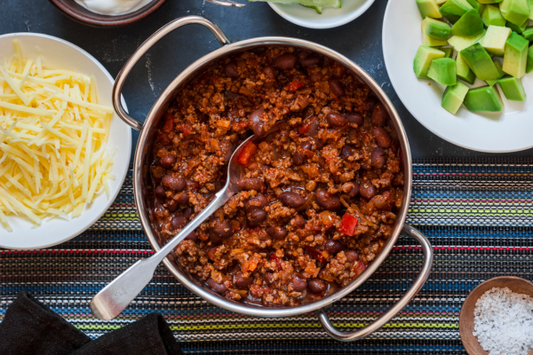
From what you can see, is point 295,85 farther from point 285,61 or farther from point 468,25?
point 468,25

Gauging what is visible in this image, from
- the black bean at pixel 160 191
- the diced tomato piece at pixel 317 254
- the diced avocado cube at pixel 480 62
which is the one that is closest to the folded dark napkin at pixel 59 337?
the black bean at pixel 160 191

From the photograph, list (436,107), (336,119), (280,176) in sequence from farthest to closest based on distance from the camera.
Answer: (436,107) → (280,176) → (336,119)

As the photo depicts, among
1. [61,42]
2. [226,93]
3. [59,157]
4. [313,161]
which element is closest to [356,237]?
[313,161]

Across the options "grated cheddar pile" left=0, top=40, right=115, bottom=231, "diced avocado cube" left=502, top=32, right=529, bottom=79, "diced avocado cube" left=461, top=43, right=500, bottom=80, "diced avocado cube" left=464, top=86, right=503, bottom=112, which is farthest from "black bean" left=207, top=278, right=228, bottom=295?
"diced avocado cube" left=502, top=32, right=529, bottom=79

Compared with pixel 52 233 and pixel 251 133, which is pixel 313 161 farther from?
→ pixel 52 233

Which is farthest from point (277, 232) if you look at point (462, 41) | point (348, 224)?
point (462, 41)

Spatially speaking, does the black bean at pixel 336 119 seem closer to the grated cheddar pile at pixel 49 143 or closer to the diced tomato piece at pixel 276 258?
the diced tomato piece at pixel 276 258
